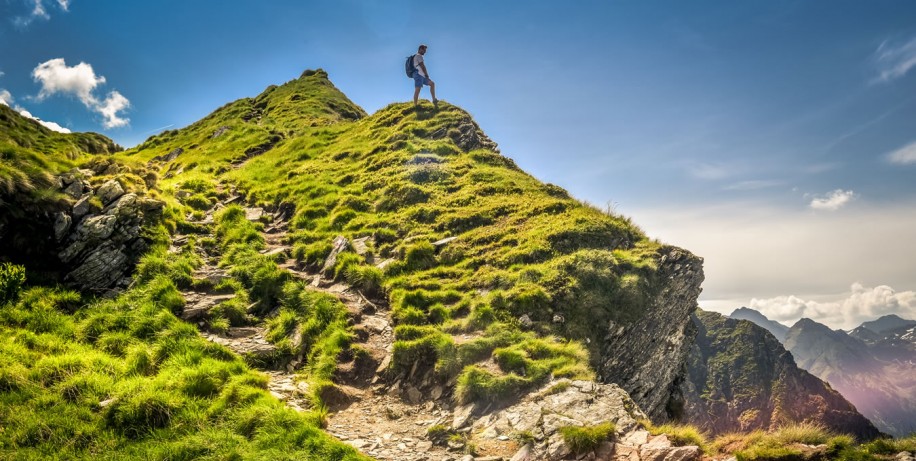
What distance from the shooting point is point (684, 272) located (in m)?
20.0

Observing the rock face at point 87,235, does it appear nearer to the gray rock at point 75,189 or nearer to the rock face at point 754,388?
the gray rock at point 75,189

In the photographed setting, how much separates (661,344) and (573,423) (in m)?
11.0

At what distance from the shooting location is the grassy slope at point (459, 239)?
13.8 m

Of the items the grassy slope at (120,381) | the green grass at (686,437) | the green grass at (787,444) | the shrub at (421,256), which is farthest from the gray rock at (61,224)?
the green grass at (787,444)

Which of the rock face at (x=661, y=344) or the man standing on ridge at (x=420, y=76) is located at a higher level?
the man standing on ridge at (x=420, y=76)

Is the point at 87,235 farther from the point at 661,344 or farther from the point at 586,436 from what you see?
the point at 661,344

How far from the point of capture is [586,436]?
29.3 feet

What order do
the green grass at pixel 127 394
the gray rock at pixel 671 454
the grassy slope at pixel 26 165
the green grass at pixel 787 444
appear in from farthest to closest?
the grassy slope at pixel 26 165, the green grass at pixel 127 394, the gray rock at pixel 671 454, the green grass at pixel 787 444

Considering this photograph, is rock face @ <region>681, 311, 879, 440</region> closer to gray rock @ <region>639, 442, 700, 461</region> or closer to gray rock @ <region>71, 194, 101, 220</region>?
gray rock @ <region>639, 442, 700, 461</region>

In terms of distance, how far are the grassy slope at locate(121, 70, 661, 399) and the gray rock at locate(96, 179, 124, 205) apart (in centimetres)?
641

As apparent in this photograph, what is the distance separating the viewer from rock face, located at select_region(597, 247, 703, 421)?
53.9 feet

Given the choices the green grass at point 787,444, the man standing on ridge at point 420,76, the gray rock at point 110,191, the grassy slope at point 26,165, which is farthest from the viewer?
the man standing on ridge at point 420,76

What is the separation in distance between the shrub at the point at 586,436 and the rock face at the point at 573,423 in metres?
0.08

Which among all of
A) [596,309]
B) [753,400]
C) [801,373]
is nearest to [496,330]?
[596,309]
